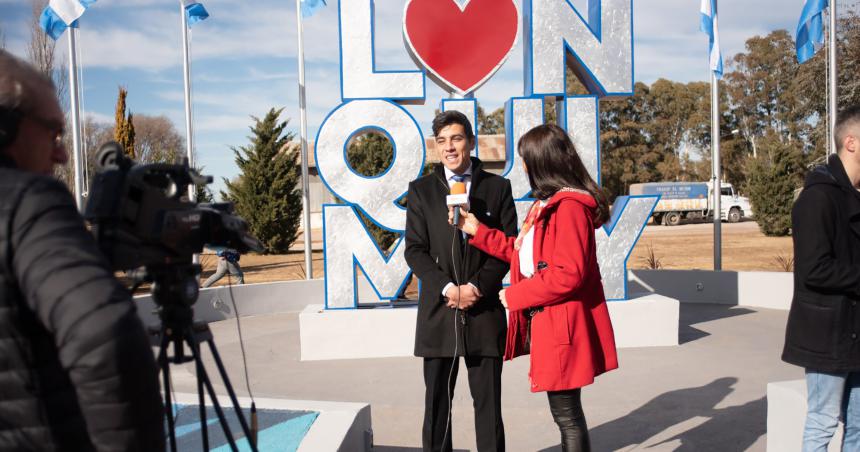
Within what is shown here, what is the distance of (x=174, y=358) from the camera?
1.86m

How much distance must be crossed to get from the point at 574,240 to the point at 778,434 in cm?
192

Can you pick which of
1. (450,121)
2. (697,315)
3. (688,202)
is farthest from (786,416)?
(688,202)

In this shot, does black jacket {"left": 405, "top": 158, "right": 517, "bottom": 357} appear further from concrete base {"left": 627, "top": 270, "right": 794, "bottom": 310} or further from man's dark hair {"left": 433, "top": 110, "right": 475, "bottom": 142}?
concrete base {"left": 627, "top": 270, "right": 794, "bottom": 310}

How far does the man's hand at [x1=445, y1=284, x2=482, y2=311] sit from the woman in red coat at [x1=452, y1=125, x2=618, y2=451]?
0.39 m

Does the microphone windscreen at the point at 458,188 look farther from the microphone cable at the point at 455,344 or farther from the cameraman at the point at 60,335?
the cameraman at the point at 60,335

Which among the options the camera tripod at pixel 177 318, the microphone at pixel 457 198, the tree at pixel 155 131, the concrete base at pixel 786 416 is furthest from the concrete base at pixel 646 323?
the tree at pixel 155 131

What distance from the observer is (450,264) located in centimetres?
378

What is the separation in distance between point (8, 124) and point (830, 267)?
9.77ft

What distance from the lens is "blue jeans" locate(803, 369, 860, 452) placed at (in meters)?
2.91

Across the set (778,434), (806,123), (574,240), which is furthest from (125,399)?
(806,123)

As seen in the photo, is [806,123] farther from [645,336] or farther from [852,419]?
[852,419]

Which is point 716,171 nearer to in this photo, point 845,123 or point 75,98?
point 845,123

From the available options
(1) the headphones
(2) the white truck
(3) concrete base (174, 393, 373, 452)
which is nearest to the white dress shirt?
(3) concrete base (174, 393, 373, 452)

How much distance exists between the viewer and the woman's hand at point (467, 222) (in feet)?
11.5
